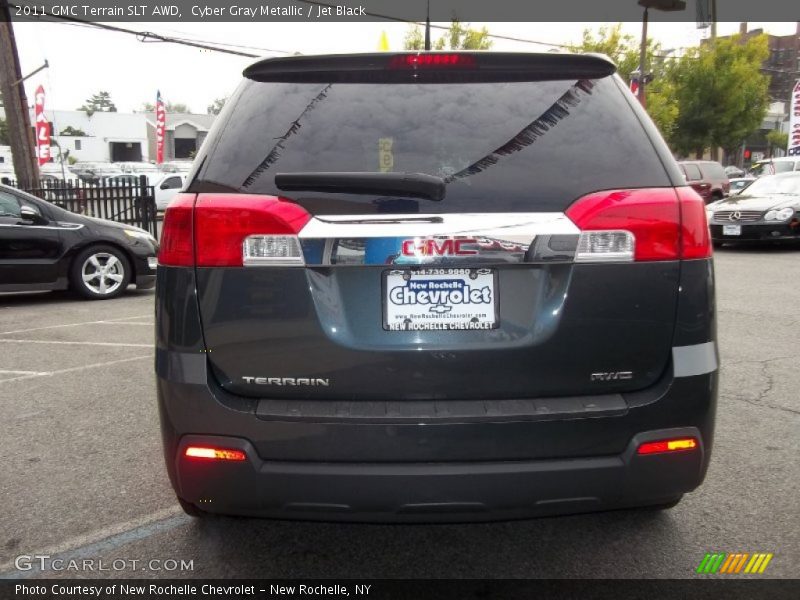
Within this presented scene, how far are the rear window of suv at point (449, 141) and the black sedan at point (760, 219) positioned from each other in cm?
1163

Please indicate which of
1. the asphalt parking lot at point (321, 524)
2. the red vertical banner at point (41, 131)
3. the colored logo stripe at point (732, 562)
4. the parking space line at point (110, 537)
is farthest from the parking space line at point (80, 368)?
the red vertical banner at point (41, 131)

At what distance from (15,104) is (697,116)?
3934 cm

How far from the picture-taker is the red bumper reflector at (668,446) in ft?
7.29

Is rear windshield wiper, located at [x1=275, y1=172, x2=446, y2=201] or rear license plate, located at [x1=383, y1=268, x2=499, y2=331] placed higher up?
rear windshield wiper, located at [x1=275, y1=172, x2=446, y2=201]

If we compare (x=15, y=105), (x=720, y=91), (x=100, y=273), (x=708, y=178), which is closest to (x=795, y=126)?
(x=708, y=178)

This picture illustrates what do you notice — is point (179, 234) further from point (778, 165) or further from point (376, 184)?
point (778, 165)

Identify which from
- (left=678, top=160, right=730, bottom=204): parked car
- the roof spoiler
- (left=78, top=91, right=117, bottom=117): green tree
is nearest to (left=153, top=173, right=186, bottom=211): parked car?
(left=678, top=160, right=730, bottom=204): parked car

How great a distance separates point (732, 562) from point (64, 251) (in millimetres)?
8025

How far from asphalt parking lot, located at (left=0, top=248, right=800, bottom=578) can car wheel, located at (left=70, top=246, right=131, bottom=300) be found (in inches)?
161

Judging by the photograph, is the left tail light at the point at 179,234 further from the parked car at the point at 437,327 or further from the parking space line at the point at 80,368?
the parking space line at the point at 80,368

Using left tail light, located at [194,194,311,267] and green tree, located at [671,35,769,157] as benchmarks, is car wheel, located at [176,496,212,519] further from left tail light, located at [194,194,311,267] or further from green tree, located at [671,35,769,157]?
green tree, located at [671,35,769,157]

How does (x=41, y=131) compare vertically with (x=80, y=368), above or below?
above

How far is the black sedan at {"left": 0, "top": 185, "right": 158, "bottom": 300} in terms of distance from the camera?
8375 mm

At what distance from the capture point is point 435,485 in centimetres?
217
